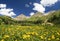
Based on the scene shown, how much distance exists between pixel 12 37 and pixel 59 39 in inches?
93.2

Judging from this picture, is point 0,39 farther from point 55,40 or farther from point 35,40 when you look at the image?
point 55,40

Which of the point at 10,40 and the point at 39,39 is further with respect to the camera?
the point at 39,39

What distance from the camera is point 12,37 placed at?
8.80 meters

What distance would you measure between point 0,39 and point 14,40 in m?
0.68

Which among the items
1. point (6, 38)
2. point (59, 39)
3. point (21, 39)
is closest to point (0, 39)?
point (6, 38)

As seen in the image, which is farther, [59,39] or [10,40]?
[59,39]

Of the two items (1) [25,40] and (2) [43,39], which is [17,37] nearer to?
(1) [25,40]

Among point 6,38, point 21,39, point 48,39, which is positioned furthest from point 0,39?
point 48,39

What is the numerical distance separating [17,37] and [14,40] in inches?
18.7

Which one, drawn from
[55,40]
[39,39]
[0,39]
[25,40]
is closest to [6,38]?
[0,39]

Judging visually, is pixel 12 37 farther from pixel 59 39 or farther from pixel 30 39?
pixel 59 39

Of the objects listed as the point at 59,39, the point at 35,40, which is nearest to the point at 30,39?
the point at 35,40

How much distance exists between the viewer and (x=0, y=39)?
343 inches

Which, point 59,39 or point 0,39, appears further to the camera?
point 59,39
